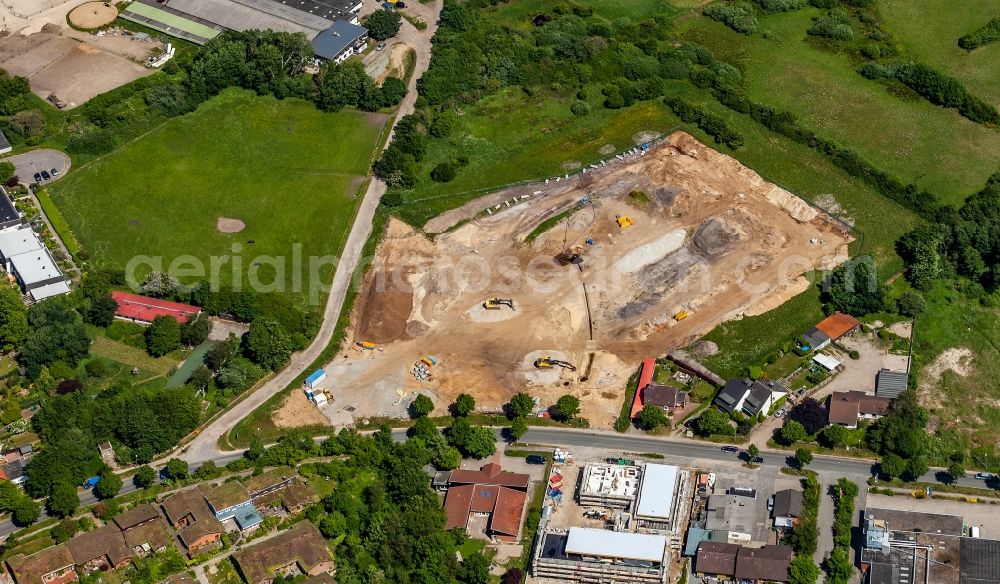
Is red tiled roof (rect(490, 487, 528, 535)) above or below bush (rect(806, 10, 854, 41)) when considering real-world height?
below

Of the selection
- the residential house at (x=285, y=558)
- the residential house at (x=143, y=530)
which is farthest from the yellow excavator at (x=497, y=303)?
the residential house at (x=143, y=530)

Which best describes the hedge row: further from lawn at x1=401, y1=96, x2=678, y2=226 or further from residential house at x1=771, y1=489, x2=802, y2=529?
residential house at x1=771, y1=489, x2=802, y2=529

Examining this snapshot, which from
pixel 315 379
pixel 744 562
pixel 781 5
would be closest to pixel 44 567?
pixel 315 379

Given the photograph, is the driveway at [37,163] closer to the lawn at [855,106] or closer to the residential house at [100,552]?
the residential house at [100,552]

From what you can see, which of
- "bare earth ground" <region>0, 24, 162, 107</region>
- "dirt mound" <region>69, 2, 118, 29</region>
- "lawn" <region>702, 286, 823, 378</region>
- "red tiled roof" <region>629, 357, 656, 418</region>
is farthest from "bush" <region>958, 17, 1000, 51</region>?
"dirt mound" <region>69, 2, 118, 29</region>

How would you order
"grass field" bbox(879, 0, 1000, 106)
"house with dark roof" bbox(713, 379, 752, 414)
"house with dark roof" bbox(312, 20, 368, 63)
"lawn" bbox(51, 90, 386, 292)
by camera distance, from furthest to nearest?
1. "house with dark roof" bbox(312, 20, 368, 63)
2. "grass field" bbox(879, 0, 1000, 106)
3. "lawn" bbox(51, 90, 386, 292)
4. "house with dark roof" bbox(713, 379, 752, 414)

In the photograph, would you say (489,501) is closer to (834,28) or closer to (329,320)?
(329,320)
